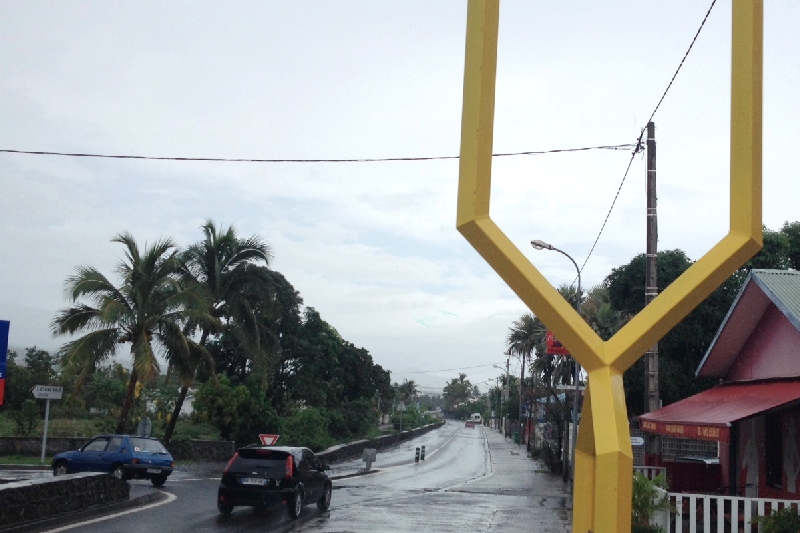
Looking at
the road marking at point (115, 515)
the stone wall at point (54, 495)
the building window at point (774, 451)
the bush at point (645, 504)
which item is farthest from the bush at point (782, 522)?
the stone wall at point (54, 495)

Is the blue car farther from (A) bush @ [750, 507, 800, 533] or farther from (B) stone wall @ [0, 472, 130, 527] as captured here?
(A) bush @ [750, 507, 800, 533]

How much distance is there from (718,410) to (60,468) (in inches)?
631

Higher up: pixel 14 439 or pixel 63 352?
pixel 63 352

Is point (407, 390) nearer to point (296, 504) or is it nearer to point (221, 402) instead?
point (221, 402)

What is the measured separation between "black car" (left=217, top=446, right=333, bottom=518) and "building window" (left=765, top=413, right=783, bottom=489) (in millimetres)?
8838

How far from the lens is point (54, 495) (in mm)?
14320

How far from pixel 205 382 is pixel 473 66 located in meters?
31.1

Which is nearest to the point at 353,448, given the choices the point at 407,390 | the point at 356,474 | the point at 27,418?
the point at 356,474

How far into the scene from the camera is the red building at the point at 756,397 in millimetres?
13227

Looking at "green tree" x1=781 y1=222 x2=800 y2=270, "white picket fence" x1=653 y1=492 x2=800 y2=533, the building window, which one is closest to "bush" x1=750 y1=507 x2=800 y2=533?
"white picket fence" x1=653 y1=492 x2=800 y2=533

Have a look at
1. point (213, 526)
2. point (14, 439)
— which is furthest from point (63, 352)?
point (213, 526)

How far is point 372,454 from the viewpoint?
34688 millimetres

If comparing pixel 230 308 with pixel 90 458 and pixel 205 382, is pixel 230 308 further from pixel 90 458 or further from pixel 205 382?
pixel 90 458

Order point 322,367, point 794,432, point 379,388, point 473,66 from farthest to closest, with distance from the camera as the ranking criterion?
point 379,388, point 322,367, point 794,432, point 473,66
